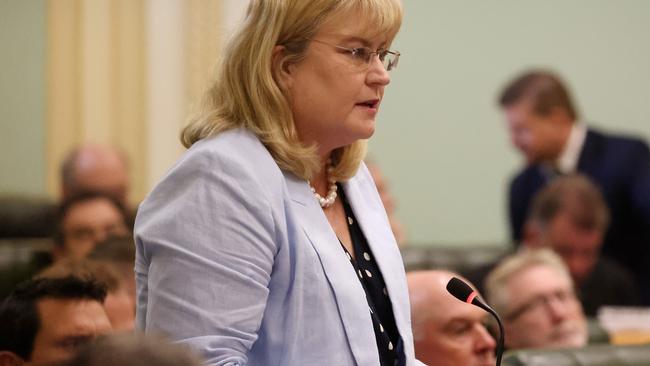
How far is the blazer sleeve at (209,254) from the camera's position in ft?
5.99

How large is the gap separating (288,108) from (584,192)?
410cm

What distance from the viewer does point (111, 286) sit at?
3195mm

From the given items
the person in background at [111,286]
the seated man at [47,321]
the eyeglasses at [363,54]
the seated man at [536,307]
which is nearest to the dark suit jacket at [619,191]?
the seated man at [536,307]

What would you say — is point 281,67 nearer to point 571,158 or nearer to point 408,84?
point 571,158

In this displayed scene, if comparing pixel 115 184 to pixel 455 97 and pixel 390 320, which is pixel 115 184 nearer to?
pixel 455 97

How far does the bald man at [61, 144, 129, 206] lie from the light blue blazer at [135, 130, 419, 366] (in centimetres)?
421

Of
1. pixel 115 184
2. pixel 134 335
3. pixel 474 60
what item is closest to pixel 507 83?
pixel 474 60

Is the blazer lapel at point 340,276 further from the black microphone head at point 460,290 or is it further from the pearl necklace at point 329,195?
the black microphone head at point 460,290

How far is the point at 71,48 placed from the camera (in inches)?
277

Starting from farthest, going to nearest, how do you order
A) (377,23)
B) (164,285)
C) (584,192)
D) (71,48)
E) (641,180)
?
(71,48), (641,180), (584,192), (377,23), (164,285)

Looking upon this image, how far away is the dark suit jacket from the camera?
6.38 meters

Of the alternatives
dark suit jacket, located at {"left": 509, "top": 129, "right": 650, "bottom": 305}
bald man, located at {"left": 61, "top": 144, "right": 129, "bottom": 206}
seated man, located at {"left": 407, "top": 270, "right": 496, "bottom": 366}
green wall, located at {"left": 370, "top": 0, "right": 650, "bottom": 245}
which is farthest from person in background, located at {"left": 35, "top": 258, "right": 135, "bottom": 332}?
green wall, located at {"left": 370, "top": 0, "right": 650, "bottom": 245}

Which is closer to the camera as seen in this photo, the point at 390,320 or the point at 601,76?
the point at 390,320

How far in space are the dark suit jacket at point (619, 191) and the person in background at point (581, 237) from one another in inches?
17.1
